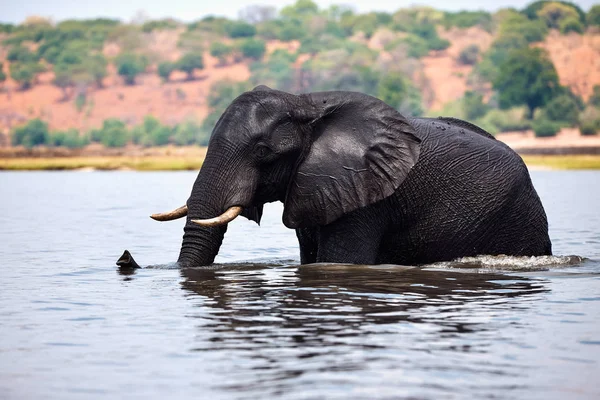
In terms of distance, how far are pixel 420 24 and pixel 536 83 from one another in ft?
233

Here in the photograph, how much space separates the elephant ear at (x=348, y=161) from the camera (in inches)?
431

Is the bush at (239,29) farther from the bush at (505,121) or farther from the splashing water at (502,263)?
→ the splashing water at (502,263)

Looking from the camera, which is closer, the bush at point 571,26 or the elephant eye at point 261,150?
the elephant eye at point 261,150

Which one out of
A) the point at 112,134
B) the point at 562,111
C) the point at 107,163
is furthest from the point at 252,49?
the point at 107,163

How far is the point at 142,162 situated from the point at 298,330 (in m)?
56.6

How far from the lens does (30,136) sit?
111m

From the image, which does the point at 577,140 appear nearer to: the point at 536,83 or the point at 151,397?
the point at 536,83

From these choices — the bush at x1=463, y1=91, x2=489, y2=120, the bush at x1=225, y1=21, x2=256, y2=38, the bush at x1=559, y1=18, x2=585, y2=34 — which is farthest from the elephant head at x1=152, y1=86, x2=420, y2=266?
the bush at x1=225, y1=21, x2=256, y2=38

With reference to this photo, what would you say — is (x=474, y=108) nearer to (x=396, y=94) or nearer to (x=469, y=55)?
(x=396, y=94)

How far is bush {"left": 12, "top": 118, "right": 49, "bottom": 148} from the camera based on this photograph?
365ft

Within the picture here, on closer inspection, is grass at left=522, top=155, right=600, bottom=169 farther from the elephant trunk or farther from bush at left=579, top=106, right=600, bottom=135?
the elephant trunk

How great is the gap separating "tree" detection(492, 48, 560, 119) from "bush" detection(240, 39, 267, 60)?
54.7 metres

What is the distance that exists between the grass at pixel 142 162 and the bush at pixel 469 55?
7270cm

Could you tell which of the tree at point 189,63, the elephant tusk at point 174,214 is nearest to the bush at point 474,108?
the tree at point 189,63
